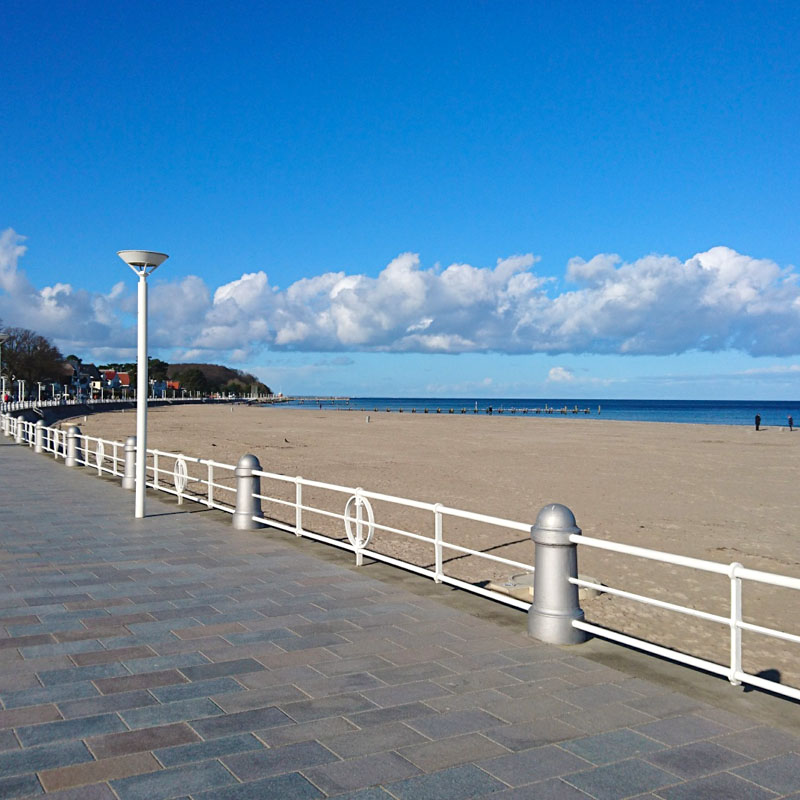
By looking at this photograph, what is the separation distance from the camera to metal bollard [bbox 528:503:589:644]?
5.98 meters

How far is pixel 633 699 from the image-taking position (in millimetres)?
4906

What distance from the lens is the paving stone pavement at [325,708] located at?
3779 millimetres

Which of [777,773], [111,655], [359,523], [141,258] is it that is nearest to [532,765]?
[777,773]

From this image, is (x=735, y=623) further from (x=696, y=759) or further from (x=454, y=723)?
(x=454, y=723)

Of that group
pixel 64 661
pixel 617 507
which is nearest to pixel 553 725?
pixel 64 661

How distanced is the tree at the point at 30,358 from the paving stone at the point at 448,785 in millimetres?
102837

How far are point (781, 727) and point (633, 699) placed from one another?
823mm

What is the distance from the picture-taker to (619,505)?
18.7 m

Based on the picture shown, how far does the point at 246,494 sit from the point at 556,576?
6314 mm

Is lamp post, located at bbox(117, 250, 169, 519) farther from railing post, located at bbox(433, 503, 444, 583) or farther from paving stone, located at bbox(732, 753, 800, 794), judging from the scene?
paving stone, located at bbox(732, 753, 800, 794)

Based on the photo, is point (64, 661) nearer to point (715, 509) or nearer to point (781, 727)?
point (781, 727)

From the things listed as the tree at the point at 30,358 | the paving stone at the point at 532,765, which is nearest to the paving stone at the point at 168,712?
the paving stone at the point at 532,765

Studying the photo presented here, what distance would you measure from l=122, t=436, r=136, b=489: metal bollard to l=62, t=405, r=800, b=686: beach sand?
115 inches

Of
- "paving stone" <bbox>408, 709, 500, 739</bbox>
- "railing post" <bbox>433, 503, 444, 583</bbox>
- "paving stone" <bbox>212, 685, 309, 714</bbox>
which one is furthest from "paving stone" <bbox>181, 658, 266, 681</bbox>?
"railing post" <bbox>433, 503, 444, 583</bbox>
